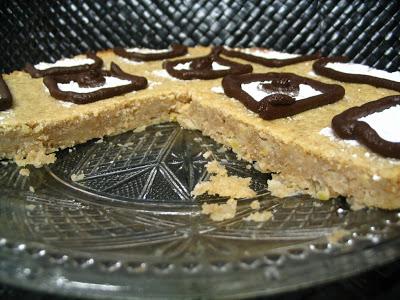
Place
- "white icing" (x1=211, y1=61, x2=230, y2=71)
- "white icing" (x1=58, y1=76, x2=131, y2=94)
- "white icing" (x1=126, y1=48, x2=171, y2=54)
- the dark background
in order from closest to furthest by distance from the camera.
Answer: "white icing" (x1=58, y1=76, x2=131, y2=94)
"white icing" (x1=211, y1=61, x2=230, y2=71)
the dark background
"white icing" (x1=126, y1=48, x2=171, y2=54)

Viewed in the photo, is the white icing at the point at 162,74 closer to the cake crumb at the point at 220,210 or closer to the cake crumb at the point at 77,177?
the cake crumb at the point at 77,177

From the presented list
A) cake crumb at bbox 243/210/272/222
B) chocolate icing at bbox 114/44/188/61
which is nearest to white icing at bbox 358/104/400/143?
cake crumb at bbox 243/210/272/222

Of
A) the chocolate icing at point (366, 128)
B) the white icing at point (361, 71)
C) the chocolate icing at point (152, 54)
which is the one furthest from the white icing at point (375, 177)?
the chocolate icing at point (152, 54)

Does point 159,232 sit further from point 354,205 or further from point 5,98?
point 5,98

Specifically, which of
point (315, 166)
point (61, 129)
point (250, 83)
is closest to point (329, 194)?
point (315, 166)

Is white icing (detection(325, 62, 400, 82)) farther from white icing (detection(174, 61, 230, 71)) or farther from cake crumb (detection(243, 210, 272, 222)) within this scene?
cake crumb (detection(243, 210, 272, 222))

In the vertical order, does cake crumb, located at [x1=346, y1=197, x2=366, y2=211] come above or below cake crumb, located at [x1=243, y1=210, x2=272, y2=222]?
above

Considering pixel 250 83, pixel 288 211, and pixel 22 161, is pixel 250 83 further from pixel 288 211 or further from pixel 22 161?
pixel 22 161
